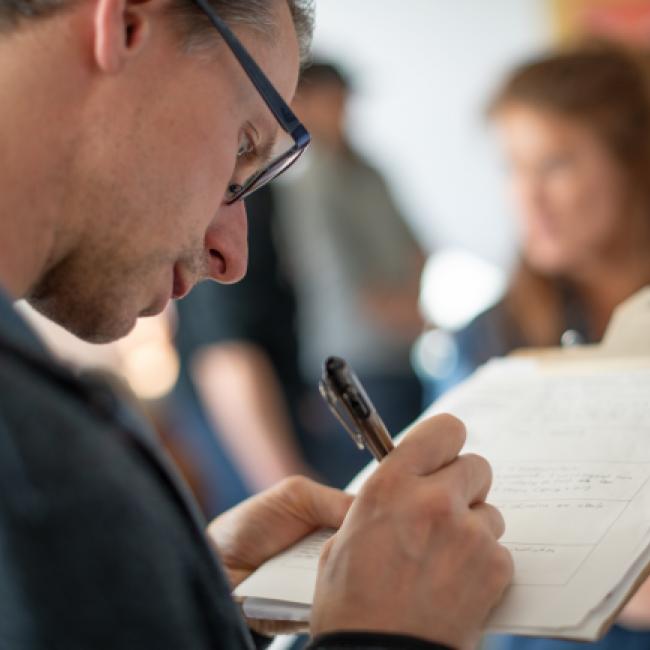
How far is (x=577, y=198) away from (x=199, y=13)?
3.67 feet

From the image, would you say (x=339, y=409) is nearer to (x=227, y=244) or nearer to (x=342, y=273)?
(x=227, y=244)

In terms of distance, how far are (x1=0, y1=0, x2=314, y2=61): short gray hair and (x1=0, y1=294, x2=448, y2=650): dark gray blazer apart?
199mm

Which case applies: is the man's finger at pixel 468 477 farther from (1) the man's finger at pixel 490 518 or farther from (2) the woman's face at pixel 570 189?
(2) the woman's face at pixel 570 189

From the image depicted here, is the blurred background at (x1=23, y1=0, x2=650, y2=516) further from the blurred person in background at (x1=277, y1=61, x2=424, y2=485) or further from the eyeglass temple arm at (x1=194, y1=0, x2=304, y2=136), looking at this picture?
the eyeglass temple arm at (x1=194, y1=0, x2=304, y2=136)

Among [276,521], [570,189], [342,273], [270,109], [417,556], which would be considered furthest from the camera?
[342,273]

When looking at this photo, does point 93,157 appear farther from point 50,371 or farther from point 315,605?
point 315,605

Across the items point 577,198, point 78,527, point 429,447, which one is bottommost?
point 577,198

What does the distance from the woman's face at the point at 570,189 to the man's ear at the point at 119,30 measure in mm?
1142

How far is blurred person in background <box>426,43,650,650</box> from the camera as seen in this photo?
5.27 feet

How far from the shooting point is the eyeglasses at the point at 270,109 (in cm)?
63

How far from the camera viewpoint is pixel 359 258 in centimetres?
206

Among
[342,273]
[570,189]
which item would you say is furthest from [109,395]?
[342,273]

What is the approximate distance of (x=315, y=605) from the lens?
1.84 ft

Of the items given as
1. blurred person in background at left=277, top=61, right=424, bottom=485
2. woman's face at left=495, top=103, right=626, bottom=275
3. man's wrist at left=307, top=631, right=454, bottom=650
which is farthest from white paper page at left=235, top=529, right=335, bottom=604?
blurred person in background at left=277, top=61, right=424, bottom=485
